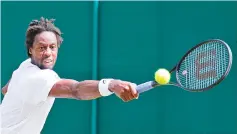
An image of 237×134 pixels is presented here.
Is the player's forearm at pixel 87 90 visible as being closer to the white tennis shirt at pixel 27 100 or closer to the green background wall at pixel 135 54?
the white tennis shirt at pixel 27 100

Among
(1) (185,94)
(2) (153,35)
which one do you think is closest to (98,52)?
(2) (153,35)

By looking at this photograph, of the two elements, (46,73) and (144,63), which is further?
(144,63)

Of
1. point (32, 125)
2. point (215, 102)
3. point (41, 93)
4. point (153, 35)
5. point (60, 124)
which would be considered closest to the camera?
point (41, 93)

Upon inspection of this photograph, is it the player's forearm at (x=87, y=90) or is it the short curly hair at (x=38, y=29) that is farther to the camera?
the short curly hair at (x=38, y=29)

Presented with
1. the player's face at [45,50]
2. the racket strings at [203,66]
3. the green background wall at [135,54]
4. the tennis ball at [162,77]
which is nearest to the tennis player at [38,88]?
the player's face at [45,50]

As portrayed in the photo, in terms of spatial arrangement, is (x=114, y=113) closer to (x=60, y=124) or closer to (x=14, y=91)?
(x=60, y=124)

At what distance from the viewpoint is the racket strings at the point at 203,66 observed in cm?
321

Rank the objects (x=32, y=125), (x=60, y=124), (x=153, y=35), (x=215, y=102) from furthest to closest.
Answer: (x=60, y=124) < (x=153, y=35) < (x=215, y=102) < (x=32, y=125)

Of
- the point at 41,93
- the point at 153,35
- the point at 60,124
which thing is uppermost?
the point at 153,35

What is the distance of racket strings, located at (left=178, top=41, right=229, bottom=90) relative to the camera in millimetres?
3207

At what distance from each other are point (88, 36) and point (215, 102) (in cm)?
130

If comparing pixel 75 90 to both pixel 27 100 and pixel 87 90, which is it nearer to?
pixel 87 90

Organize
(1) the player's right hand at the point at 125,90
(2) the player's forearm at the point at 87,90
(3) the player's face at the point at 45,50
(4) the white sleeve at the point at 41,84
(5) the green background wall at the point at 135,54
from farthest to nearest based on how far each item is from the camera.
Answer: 1. (5) the green background wall at the point at 135,54
2. (3) the player's face at the point at 45,50
3. (4) the white sleeve at the point at 41,84
4. (2) the player's forearm at the point at 87,90
5. (1) the player's right hand at the point at 125,90

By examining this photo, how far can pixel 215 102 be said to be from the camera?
4.67 metres
